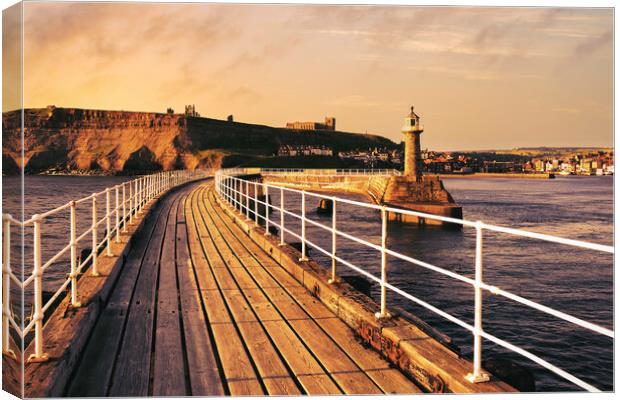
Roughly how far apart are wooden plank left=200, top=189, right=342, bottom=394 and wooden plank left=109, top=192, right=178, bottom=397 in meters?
1.01

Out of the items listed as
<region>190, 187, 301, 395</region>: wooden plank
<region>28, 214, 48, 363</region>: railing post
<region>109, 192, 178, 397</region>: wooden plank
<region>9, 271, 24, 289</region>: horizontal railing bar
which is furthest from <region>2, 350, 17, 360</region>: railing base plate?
<region>190, 187, 301, 395</region>: wooden plank

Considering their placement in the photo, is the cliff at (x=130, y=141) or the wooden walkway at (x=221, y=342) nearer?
the wooden walkway at (x=221, y=342)

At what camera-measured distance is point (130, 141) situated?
589 ft

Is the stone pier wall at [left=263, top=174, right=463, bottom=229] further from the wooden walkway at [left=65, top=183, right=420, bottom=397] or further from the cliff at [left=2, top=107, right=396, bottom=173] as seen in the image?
the cliff at [left=2, top=107, right=396, bottom=173]

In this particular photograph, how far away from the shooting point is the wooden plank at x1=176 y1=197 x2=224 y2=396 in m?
3.78

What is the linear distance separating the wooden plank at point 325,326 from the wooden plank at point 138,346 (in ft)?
4.22

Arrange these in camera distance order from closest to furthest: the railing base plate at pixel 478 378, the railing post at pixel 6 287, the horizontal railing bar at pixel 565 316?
the horizontal railing bar at pixel 565 316
the railing post at pixel 6 287
the railing base plate at pixel 478 378

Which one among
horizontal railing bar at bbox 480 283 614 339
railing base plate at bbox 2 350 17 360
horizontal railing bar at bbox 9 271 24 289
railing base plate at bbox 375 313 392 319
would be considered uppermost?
horizontal railing bar at bbox 9 271 24 289

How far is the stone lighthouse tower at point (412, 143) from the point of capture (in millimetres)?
52250

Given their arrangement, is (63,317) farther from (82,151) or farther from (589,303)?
(82,151)

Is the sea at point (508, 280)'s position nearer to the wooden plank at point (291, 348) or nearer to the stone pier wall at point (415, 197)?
the wooden plank at point (291, 348)

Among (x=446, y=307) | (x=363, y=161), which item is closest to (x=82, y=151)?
(x=363, y=161)

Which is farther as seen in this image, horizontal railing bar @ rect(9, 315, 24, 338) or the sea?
the sea

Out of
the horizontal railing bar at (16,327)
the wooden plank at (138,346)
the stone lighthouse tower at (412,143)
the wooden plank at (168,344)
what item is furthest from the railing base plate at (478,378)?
the stone lighthouse tower at (412,143)
